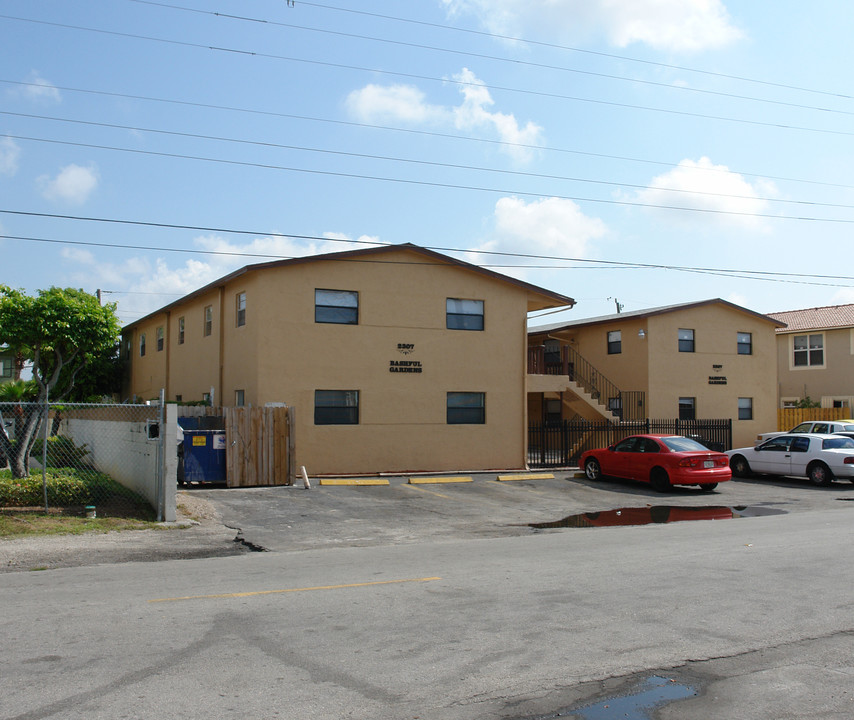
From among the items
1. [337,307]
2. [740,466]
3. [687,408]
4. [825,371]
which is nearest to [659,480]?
[740,466]

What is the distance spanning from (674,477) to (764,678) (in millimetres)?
14581

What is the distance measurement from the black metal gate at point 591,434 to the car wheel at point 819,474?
432 centimetres

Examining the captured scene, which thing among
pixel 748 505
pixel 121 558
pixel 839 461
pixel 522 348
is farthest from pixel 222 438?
pixel 839 461

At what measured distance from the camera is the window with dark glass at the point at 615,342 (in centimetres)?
3188

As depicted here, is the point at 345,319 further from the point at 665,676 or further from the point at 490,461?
the point at 665,676

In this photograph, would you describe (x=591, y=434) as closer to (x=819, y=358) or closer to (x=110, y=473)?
(x=110, y=473)

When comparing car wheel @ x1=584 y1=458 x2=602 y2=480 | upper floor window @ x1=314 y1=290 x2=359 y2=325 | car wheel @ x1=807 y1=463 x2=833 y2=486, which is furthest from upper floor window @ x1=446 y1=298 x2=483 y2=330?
car wheel @ x1=807 y1=463 x2=833 y2=486

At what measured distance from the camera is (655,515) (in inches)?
624

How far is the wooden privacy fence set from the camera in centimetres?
1800

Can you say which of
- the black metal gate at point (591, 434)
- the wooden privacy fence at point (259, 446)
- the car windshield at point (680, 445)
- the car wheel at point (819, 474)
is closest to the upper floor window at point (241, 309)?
the wooden privacy fence at point (259, 446)

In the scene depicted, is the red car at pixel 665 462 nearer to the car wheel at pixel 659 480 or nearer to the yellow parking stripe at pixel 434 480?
the car wheel at pixel 659 480

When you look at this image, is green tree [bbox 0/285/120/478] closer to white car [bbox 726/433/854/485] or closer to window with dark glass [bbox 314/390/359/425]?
window with dark glass [bbox 314/390/359/425]

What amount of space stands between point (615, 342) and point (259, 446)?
1841cm

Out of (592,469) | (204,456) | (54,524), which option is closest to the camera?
(54,524)
